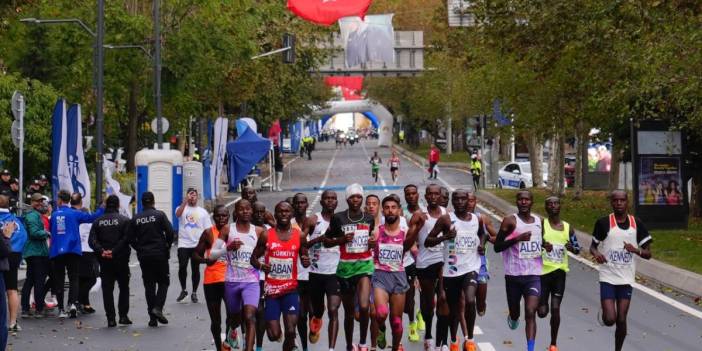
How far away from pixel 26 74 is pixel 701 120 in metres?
25.7

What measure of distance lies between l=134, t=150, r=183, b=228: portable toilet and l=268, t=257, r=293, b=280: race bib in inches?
907

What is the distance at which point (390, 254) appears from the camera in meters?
13.5

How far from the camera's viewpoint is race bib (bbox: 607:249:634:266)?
13.4m

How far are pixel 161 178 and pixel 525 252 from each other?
23425 millimetres

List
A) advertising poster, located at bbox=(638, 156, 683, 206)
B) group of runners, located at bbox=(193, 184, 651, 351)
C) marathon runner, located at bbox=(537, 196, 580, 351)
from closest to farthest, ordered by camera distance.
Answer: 1. group of runners, located at bbox=(193, 184, 651, 351)
2. marathon runner, located at bbox=(537, 196, 580, 351)
3. advertising poster, located at bbox=(638, 156, 683, 206)

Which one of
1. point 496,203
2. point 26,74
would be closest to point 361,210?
point 496,203

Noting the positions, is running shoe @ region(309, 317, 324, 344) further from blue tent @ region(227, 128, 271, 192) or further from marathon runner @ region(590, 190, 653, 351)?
blue tent @ region(227, 128, 271, 192)

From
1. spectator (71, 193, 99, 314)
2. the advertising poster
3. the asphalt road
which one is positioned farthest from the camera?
the advertising poster

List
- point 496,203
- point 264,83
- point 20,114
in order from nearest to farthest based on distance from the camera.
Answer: point 20,114
point 496,203
point 264,83

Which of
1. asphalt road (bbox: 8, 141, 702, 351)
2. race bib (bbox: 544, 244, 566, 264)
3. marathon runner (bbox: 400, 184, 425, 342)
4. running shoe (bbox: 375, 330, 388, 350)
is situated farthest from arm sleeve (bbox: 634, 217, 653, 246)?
running shoe (bbox: 375, 330, 388, 350)

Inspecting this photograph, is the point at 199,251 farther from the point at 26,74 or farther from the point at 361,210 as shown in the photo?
the point at 26,74

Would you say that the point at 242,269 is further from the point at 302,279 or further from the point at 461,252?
the point at 461,252

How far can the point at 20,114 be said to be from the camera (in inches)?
963

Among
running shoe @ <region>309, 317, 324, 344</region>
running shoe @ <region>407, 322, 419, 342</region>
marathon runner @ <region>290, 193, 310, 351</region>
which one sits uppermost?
marathon runner @ <region>290, 193, 310, 351</region>
